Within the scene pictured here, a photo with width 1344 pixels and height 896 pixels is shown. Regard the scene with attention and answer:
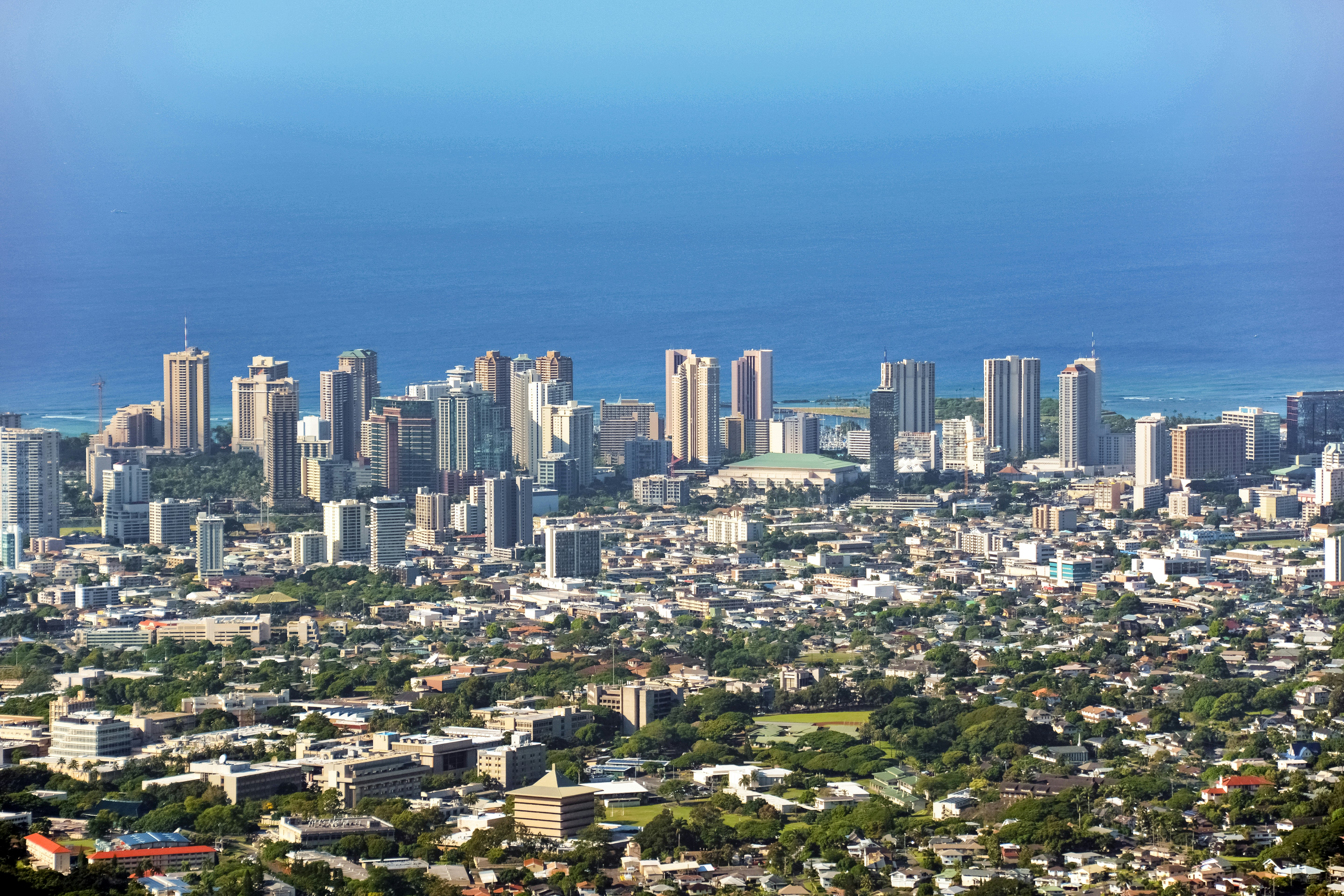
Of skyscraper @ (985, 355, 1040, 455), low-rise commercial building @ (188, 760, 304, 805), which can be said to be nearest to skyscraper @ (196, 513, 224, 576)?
low-rise commercial building @ (188, 760, 304, 805)

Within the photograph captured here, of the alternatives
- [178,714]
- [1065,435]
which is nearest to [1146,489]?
[1065,435]

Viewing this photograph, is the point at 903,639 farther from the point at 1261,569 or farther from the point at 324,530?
the point at 324,530

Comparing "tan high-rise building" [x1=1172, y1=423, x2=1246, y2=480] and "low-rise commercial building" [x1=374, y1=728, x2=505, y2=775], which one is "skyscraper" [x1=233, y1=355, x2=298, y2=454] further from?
"low-rise commercial building" [x1=374, y1=728, x2=505, y2=775]

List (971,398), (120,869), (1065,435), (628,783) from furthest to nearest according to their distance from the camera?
(971,398) → (1065,435) → (628,783) → (120,869)

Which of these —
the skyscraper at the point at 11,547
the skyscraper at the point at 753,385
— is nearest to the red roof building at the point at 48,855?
the skyscraper at the point at 11,547

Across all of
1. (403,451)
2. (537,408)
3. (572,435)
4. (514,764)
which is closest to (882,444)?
(572,435)

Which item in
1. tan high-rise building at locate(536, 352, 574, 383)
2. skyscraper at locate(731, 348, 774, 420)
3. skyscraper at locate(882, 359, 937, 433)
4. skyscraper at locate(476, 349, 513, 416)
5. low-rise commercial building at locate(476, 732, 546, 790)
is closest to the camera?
low-rise commercial building at locate(476, 732, 546, 790)

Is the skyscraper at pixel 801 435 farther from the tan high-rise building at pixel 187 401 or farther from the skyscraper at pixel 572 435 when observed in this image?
the tan high-rise building at pixel 187 401
